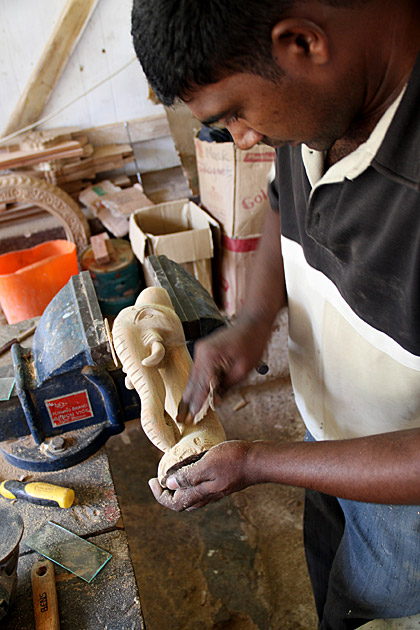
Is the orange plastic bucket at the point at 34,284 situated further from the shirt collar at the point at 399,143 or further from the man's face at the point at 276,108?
the shirt collar at the point at 399,143

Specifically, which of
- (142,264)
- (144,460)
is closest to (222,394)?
(144,460)

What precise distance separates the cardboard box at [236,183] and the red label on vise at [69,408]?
1.77 m

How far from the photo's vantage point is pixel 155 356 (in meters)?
1.49

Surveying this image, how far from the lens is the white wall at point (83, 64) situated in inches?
136

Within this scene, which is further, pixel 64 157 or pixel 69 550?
pixel 64 157

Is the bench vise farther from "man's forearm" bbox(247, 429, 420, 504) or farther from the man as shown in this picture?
"man's forearm" bbox(247, 429, 420, 504)

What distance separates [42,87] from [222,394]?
3.26 metres

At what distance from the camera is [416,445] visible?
92 cm

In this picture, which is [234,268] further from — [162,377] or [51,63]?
[51,63]

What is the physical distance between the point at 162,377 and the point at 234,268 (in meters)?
1.90

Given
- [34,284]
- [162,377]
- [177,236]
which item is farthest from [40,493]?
[177,236]

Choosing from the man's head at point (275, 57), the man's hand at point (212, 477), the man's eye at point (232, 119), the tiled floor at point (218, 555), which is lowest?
the tiled floor at point (218, 555)

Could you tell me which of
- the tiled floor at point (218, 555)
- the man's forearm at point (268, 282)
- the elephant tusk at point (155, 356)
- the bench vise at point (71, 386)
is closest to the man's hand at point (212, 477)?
the elephant tusk at point (155, 356)

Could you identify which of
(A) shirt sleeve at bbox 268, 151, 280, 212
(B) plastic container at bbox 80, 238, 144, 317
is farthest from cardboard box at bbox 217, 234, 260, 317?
(A) shirt sleeve at bbox 268, 151, 280, 212
